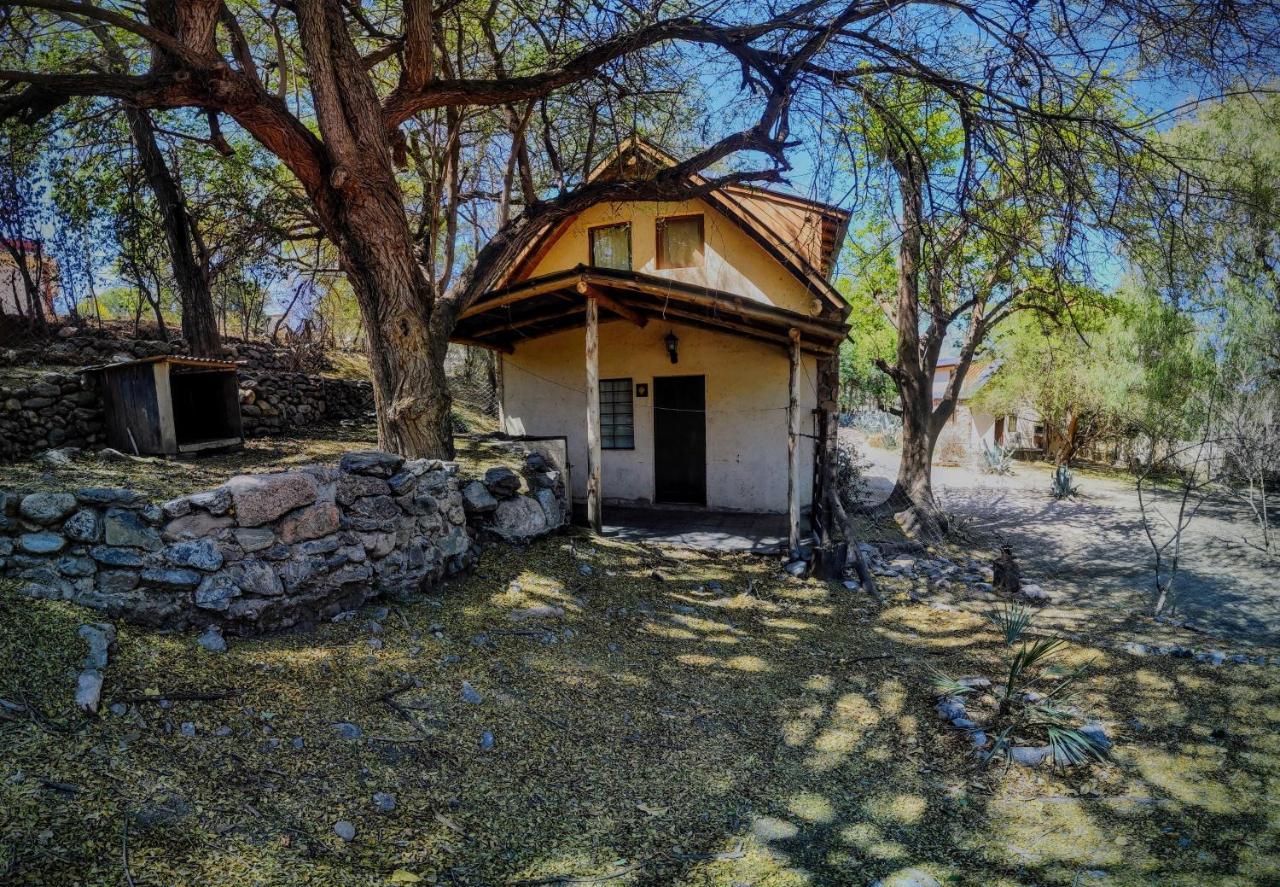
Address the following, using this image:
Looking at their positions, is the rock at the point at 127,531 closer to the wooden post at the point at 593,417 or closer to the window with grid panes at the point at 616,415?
the wooden post at the point at 593,417

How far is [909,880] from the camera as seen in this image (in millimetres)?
2570

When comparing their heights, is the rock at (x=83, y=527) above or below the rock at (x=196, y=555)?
above

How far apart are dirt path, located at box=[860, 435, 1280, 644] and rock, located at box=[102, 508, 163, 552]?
9667mm

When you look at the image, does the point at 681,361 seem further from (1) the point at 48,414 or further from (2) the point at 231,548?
(1) the point at 48,414

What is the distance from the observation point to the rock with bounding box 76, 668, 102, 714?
105 inches

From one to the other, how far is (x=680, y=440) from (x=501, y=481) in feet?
16.1

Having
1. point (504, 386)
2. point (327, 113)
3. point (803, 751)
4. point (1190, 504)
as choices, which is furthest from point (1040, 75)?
point (1190, 504)

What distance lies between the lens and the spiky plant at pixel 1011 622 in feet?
17.1

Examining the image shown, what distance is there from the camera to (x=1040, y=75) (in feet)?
14.7

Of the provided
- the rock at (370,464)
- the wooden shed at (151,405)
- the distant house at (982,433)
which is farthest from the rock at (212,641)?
the distant house at (982,433)

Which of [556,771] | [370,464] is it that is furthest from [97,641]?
[556,771]

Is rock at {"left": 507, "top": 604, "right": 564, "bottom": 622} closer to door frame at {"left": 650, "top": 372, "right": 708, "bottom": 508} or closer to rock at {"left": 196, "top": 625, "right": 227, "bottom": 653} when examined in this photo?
rock at {"left": 196, "top": 625, "right": 227, "bottom": 653}

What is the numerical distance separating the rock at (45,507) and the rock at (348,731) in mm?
1894

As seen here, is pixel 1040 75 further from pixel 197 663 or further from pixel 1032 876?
pixel 197 663
